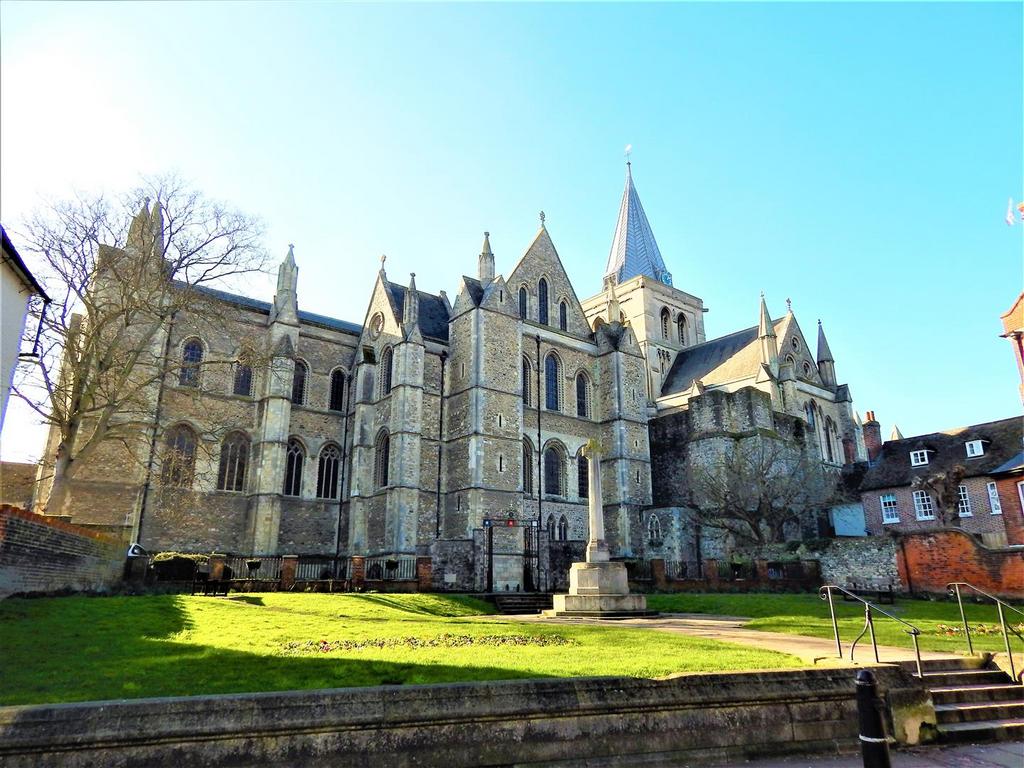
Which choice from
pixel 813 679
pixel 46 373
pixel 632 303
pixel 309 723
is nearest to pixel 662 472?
pixel 632 303

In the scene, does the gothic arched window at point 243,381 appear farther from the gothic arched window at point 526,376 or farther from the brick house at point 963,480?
the brick house at point 963,480

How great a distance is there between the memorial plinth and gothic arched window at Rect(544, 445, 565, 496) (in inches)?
601

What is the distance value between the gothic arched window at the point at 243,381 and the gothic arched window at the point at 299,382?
6.81 feet

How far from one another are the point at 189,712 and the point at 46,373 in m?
18.3

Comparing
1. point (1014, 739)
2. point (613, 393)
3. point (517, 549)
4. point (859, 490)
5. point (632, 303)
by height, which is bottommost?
point (1014, 739)

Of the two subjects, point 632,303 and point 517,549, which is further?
point 632,303

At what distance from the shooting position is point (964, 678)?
319 inches

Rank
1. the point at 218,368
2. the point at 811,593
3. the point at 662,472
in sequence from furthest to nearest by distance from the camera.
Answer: the point at 662,472
the point at 218,368
the point at 811,593

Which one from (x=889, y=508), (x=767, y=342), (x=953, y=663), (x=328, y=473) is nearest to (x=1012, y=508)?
(x=889, y=508)

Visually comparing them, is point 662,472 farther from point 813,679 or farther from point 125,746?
point 125,746

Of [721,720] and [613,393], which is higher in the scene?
[613,393]

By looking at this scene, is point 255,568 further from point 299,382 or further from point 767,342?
point 767,342

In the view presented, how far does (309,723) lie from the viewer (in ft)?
17.3

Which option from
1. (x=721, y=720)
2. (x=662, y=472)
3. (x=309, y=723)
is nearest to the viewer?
(x=309, y=723)
